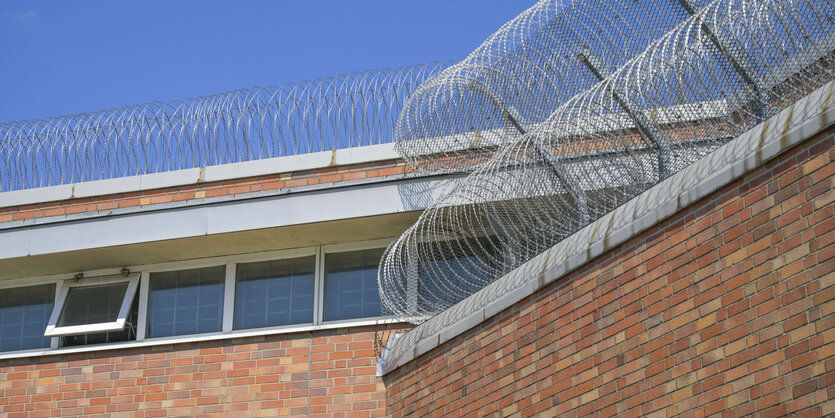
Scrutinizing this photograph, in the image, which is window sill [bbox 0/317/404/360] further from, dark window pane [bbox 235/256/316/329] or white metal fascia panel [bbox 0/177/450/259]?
white metal fascia panel [bbox 0/177/450/259]

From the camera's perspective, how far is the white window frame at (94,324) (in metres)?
13.1

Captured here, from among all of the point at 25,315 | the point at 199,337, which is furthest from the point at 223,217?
the point at 25,315

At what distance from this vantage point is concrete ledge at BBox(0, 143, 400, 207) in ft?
40.2

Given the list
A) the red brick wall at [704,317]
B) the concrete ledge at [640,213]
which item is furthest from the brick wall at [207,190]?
the red brick wall at [704,317]

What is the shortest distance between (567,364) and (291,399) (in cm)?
458

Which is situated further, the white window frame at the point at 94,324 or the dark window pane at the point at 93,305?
the dark window pane at the point at 93,305

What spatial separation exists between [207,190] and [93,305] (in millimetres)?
2171

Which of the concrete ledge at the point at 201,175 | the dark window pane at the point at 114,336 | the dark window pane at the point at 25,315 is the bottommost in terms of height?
the dark window pane at the point at 114,336

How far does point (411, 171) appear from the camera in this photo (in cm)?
1197

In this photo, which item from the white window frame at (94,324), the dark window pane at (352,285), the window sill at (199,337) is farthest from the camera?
the white window frame at (94,324)

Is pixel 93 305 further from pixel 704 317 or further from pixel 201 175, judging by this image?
pixel 704 317

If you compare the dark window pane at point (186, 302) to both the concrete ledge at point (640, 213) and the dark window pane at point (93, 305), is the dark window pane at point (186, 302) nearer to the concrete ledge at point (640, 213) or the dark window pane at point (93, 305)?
the dark window pane at point (93, 305)

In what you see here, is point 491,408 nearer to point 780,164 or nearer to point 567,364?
point 567,364

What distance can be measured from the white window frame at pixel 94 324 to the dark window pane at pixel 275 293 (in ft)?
4.36
